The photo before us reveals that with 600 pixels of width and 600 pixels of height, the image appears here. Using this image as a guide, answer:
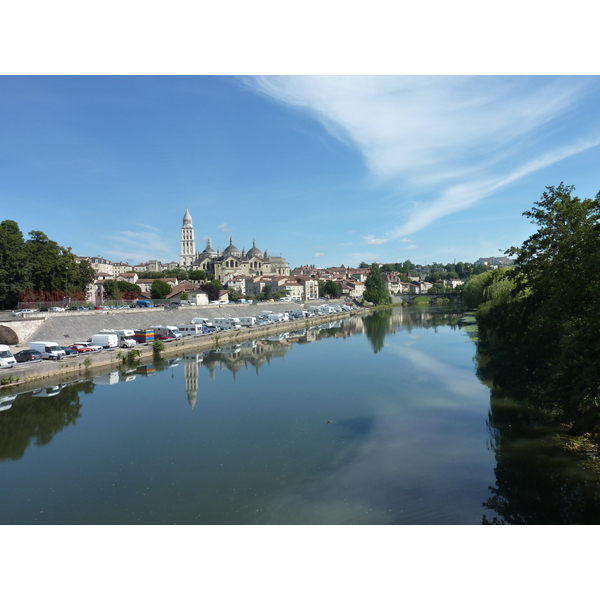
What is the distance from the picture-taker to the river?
6105 mm

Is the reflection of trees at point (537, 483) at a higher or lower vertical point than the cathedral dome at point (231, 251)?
lower

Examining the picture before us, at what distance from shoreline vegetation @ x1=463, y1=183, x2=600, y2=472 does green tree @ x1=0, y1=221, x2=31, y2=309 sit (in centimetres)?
2479

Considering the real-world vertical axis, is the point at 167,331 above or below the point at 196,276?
below

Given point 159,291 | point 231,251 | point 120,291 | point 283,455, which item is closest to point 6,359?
point 283,455

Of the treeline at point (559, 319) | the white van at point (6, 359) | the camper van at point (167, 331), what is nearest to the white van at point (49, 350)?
the white van at point (6, 359)

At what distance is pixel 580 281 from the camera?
5.98 meters

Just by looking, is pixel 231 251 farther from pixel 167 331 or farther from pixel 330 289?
pixel 167 331

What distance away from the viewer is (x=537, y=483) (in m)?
6.76

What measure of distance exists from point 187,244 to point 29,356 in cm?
9159

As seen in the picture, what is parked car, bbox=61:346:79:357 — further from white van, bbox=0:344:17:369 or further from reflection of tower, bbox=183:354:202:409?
reflection of tower, bbox=183:354:202:409

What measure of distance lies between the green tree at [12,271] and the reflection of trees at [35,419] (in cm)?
1293

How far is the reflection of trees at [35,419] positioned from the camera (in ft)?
30.9

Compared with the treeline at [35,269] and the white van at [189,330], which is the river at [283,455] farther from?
the treeline at [35,269]

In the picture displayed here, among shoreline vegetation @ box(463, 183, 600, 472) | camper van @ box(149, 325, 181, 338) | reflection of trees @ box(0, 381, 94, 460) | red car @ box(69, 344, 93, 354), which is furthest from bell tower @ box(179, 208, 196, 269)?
shoreline vegetation @ box(463, 183, 600, 472)
